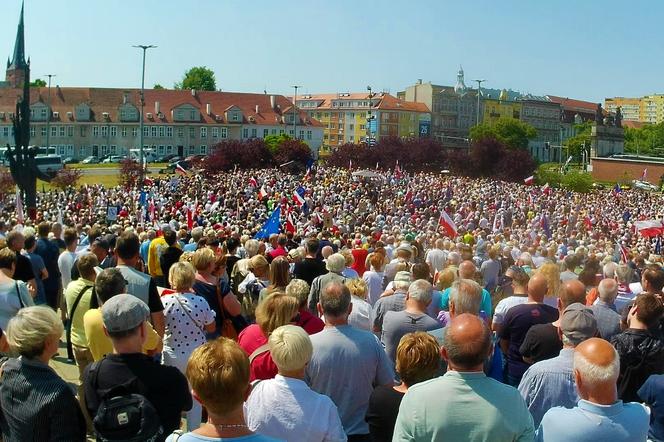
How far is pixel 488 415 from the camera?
3799 millimetres

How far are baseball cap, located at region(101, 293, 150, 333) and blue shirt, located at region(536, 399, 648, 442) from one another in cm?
219

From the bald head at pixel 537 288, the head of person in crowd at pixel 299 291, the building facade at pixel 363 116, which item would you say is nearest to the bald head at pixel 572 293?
the bald head at pixel 537 288

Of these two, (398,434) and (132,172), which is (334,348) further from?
(132,172)

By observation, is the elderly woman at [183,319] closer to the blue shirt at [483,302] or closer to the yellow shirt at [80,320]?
the yellow shirt at [80,320]

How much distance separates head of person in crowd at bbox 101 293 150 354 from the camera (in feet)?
14.5

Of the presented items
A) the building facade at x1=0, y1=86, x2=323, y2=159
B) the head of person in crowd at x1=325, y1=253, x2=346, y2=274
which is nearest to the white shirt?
the head of person in crowd at x1=325, y1=253, x2=346, y2=274

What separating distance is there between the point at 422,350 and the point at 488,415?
2.43 ft

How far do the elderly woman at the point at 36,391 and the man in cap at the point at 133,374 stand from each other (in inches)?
5.6

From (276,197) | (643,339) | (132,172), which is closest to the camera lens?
(643,339)

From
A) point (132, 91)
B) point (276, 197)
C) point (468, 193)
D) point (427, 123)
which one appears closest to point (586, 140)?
point (427, 123)

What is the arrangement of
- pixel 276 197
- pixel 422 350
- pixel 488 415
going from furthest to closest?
pixel 276 197
pixel 422 350
pixel 488 415

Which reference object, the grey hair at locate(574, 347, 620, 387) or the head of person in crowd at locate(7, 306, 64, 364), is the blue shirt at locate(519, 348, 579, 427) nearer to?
the grey hair at locate(574, 347, 620, 387)

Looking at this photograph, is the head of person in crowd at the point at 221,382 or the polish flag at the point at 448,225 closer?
the head of person in crowd at the point at 221,382

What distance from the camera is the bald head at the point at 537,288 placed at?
6738 mm
